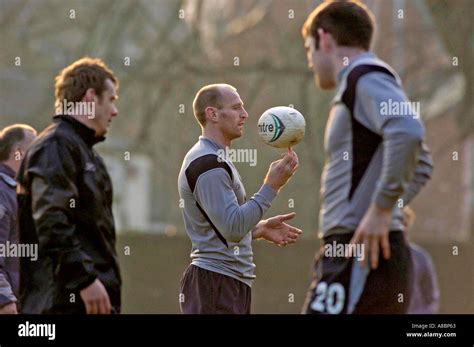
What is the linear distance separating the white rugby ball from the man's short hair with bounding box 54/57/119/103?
3.09ft

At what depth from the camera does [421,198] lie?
2464 centimetres

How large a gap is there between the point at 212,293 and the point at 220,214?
0.46m

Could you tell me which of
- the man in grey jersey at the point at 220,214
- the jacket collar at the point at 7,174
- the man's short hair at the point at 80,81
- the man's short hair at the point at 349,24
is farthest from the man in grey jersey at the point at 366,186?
the jacket collar at the point at 7,174

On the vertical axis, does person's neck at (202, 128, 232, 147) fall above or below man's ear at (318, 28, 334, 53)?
below

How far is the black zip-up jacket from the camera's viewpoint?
257 inches

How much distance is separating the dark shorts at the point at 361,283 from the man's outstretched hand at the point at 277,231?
59.8 inches

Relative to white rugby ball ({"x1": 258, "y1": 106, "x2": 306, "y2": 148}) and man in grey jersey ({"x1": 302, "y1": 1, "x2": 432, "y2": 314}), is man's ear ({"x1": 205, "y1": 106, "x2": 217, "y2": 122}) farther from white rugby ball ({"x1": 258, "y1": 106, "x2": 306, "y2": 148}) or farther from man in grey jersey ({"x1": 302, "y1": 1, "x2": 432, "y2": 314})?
man in grey jersey ({"x1": 302, "y1": 1, "x2": 432, "y2": 314})

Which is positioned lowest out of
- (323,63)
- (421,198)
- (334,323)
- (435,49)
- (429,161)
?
(334,323)

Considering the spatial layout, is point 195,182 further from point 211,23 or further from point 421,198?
point 421,198

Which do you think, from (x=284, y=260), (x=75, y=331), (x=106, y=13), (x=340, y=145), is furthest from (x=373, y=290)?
(x=106, y=13)

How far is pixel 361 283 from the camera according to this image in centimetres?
565

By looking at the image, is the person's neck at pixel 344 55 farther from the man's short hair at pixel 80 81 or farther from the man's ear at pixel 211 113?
the man's short hair at pixel 80 81

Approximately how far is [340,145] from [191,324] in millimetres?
1949

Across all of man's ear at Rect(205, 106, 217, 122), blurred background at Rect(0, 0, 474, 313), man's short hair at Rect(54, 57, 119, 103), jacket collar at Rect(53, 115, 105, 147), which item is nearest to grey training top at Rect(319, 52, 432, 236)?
man's ear at Rect(205, 106, 217, 122)
